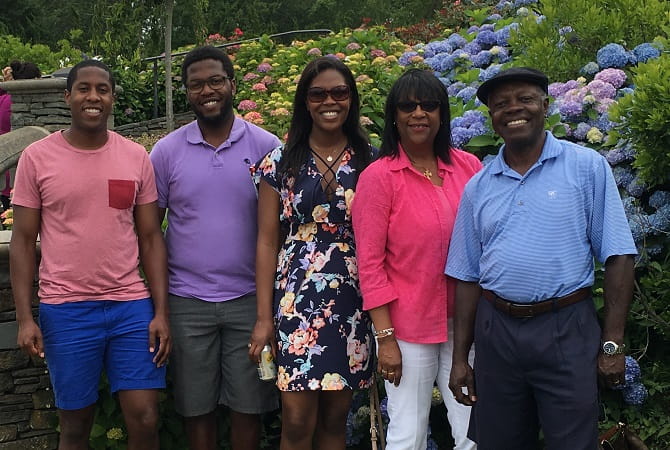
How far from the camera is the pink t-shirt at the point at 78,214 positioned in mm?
2871

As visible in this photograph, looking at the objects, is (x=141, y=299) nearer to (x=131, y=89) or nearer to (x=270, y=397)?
(x=270, y=397)

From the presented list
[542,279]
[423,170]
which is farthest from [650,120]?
[542,279]

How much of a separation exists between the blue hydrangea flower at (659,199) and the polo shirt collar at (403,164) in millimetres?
1403

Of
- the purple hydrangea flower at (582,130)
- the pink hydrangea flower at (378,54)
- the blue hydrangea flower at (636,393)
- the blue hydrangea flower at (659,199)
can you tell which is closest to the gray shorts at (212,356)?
the blue hydrangea flower at (636,393)

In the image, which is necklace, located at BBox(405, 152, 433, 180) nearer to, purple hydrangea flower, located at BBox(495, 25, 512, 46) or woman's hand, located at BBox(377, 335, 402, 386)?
woman's hand, located at BBox(377, 335, 402, 386)

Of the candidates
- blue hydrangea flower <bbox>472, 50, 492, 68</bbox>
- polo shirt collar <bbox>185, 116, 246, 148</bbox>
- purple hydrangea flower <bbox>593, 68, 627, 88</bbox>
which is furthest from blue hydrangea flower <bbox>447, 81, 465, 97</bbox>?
polo shirt collar <bbox>185, 116, 246, 148</bbox>

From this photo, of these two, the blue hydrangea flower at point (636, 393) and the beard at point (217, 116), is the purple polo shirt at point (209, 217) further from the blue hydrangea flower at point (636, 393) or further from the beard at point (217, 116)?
the blue hydrangea flower at point (636, 393)

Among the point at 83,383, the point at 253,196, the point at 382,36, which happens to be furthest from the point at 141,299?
the point at 382,36

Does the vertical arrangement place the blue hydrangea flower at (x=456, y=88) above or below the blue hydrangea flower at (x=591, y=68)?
below

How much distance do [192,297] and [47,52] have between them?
45.5ft

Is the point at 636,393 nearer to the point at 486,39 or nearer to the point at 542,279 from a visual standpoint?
the point at 542,279

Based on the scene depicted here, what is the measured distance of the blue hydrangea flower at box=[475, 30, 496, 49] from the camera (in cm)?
625

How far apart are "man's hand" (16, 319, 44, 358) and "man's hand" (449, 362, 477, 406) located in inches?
63.1

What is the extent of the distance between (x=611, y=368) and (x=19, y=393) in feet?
8.82
